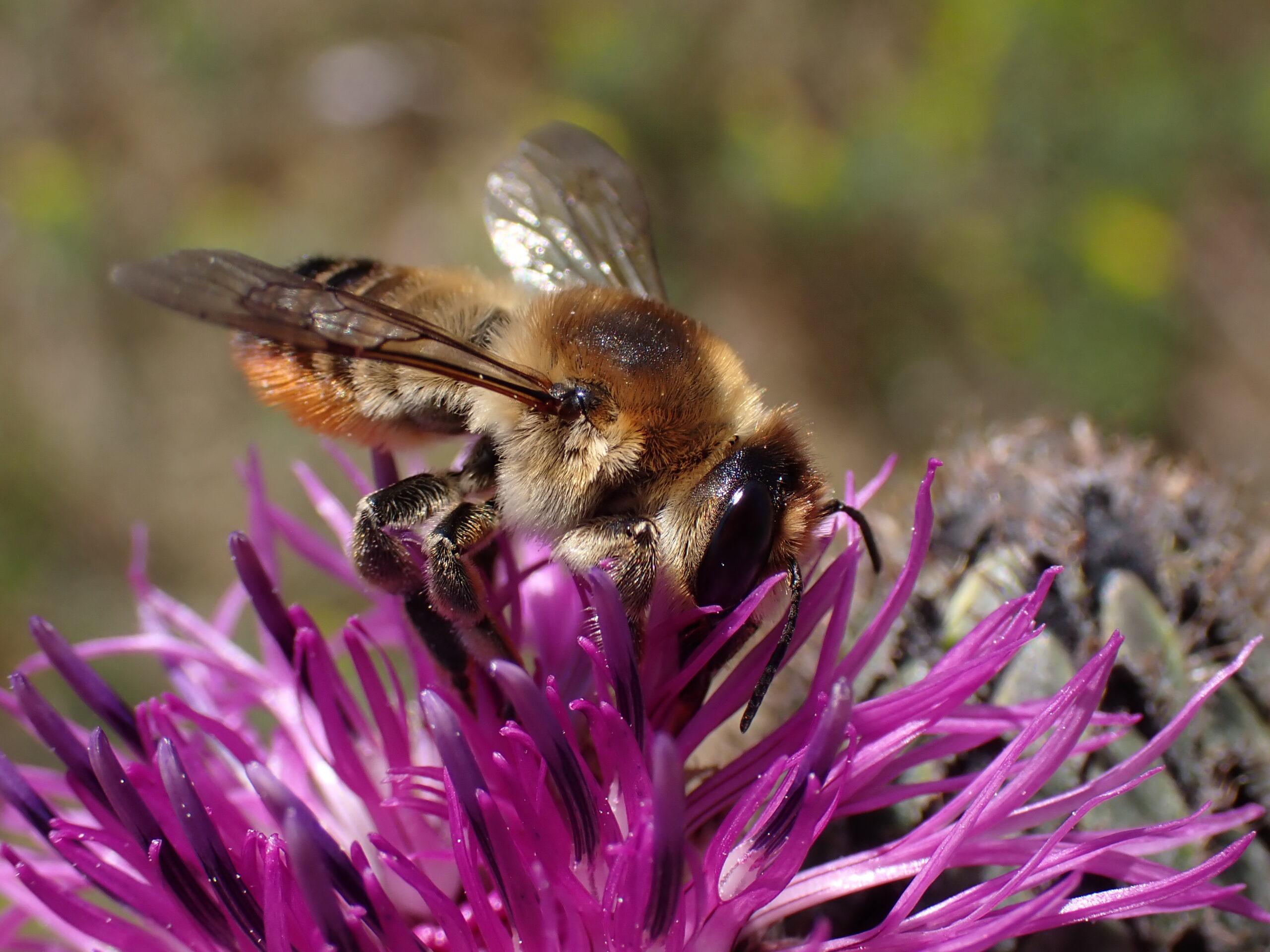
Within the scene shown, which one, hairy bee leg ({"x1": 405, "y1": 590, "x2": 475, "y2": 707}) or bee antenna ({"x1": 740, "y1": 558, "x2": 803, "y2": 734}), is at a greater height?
hairy bee leg ({"x1": 405, "y1": 590, "x2": 475, "y2": 707})

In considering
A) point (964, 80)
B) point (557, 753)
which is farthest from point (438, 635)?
point (964, 80)

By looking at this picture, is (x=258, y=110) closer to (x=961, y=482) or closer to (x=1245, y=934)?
(x=961, y=482)

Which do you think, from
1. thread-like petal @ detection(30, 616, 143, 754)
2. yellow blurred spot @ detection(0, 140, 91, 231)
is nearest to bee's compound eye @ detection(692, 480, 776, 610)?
thread-like petal @ detection(30, 616, 143, 754)

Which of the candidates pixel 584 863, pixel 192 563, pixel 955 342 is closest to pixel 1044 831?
pixel 584 863

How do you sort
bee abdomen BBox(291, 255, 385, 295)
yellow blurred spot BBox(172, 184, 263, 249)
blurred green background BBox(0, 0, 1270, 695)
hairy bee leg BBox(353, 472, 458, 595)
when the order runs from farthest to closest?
yellow blurred spot BBox(172, 184, 263, 249)
blurred green background BBox(0, 0, 1270, 695)
bee abdomen BBox(291, 255, 385, 295)
hairy bee leg BBox(353, 472, 458, 595)

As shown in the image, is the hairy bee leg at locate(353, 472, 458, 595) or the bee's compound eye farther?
the hairy bee leg at locate(353, 472, 458, 595)

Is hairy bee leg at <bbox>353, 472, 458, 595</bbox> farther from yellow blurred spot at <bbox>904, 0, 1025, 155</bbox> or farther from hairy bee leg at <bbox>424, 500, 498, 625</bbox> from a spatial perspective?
yellow blurred spot at <bbox>904, 0, 1025, 155</bbox>

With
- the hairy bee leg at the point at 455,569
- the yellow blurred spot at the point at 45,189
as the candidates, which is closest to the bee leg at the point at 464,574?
the hairy bee leg at the point at 455,569
